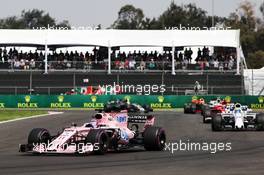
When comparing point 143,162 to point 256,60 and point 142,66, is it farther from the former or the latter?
point 256,60

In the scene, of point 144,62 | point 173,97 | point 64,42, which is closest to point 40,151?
point 173,97

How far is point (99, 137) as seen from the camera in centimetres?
1608

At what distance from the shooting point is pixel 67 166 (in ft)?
44.5

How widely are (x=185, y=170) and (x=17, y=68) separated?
49.4 metres

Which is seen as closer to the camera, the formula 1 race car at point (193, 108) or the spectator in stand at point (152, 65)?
the formula 1 race car at point (193, 108)

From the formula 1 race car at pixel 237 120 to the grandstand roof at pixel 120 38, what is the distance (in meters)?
37.2

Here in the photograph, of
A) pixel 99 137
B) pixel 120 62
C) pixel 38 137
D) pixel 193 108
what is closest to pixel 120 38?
pixel 120 62

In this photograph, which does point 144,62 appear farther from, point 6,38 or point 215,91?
point 6,38

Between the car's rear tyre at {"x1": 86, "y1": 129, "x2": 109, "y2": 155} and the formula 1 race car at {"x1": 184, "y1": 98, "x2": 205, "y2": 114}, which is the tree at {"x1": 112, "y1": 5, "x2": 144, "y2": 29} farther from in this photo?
the car's rear tyre at {"x1": 86, "y1": 129, "x2": 109, "y2": 155}

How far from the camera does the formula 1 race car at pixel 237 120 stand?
27.2 meters

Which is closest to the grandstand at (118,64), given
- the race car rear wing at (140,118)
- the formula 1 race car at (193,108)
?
the formula 1 race car at (193,108)

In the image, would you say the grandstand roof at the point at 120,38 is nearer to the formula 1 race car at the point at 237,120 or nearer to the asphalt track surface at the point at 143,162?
the formula 1 race car at the point at 237,120

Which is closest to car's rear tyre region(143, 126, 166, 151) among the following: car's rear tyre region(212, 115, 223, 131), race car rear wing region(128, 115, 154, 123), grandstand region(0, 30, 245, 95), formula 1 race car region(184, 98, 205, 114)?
race car rear wing region(128, 115, 154, 123)

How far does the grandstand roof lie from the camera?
213 feet
